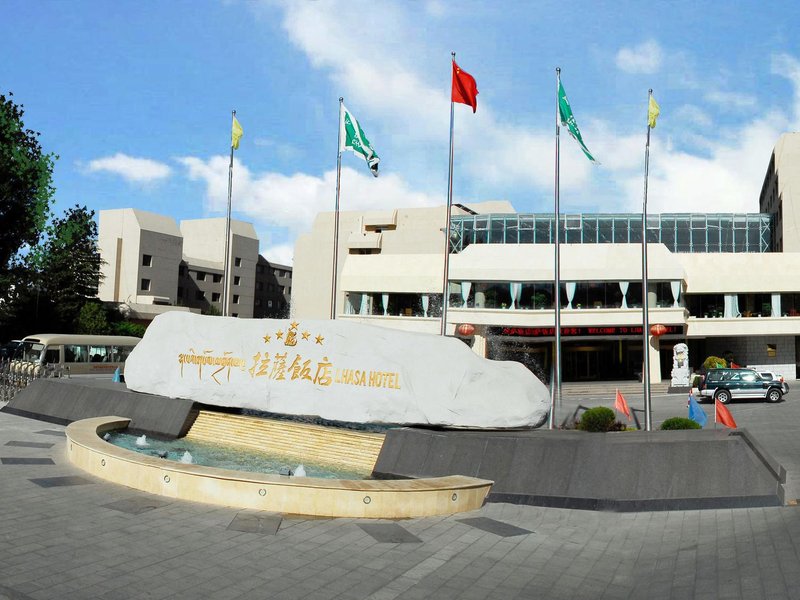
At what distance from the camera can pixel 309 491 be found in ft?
35.1

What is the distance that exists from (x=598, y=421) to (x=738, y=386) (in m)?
20.1

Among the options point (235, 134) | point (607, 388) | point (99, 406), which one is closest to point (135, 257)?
point (235, 134)

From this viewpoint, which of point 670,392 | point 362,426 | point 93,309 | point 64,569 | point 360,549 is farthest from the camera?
point 93,309

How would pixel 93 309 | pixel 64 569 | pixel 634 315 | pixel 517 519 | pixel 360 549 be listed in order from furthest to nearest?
pixel 93 309 < pixel 634 315 < pixel 517 519 < pixel 360 549 < pixel 64 569

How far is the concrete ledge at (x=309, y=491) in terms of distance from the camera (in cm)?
1072

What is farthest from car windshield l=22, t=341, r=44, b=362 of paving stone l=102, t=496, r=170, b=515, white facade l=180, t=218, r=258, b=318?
white facade l=180, t=218, r=258, b=318

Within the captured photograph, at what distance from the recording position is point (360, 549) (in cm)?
909

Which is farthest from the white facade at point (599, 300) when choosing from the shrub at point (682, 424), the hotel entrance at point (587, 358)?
the shrub at point (682, 424)

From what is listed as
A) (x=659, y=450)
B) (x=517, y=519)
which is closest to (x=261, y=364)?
(x=517, y=519)

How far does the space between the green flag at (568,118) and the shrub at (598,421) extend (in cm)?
1096

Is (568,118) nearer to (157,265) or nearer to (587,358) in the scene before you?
(587,358)

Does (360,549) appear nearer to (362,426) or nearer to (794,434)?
(362,426)

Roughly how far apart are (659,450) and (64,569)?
977 centimetres

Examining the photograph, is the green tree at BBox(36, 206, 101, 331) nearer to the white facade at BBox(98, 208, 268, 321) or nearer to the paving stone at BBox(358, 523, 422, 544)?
the white facade at BBox(98, 208, 268, 321)
